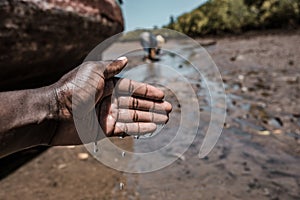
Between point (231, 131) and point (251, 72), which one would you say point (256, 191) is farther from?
point (251, 72)

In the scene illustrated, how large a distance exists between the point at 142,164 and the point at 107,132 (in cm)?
84

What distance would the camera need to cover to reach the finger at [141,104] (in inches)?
58.2

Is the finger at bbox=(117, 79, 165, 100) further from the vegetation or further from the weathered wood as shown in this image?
the vegetation

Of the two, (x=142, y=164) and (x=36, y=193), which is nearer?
(x=36, y=193)

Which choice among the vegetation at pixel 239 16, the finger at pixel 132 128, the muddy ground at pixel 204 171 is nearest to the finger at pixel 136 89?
the finger at pixel 132 128

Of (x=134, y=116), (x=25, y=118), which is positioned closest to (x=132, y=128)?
(x=134, y=116)

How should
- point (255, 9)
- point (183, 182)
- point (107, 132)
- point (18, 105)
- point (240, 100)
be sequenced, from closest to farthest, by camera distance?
point (18, 105)
point (107, 132)
point (183, 182)
point (240, 100)
point (255, 9)

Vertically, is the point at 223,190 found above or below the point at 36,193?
above

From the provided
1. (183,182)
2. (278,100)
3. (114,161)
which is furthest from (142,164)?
(278,100)

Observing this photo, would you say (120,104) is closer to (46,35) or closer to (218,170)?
(218,170)

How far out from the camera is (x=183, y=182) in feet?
6.35

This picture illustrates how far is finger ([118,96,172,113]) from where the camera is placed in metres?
1.48

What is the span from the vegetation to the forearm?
13061 millimetres

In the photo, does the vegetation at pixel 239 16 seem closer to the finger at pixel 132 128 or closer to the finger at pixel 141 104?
the finger at pixel 141 104
